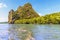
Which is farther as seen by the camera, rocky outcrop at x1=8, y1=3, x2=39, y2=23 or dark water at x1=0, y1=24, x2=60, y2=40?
rocky outcrop at x1=8, y1=3, x2=39, y2=23

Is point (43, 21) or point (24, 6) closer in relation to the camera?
point (43, 21)

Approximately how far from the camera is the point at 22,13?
16400cm

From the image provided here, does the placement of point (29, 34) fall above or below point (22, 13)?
below

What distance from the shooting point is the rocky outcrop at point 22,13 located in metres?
162

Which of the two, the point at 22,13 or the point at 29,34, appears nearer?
the point at 29,34

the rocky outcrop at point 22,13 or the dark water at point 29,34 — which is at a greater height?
the rocky outcrop at point 22,13

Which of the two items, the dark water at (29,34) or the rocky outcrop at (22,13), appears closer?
the dark water at (29,34)

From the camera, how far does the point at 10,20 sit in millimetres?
164625

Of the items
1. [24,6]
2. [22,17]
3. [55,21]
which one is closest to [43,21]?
[55,21]

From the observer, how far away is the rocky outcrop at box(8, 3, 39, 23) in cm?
16150

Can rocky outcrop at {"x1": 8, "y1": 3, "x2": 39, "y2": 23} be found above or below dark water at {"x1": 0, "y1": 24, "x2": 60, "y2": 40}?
above

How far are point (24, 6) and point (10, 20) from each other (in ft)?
67.5

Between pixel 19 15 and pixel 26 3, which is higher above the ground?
pixel 26 3

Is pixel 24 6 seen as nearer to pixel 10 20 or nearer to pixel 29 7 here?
pixel 29 7
